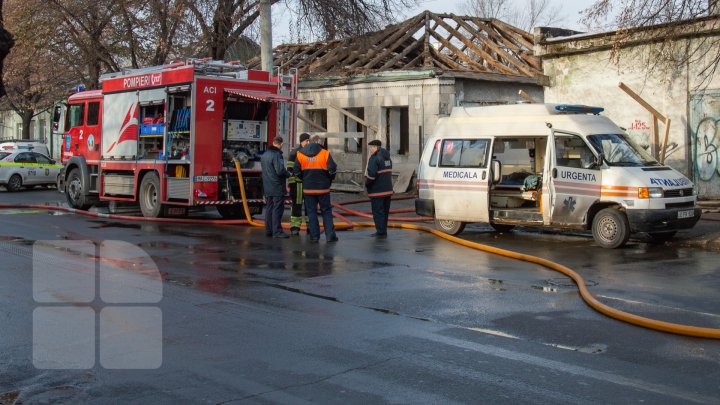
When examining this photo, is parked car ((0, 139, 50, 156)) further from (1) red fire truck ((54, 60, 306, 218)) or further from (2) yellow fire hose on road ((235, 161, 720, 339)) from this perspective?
(2) yellow fire hose on road ((235, 161, 720, 339))

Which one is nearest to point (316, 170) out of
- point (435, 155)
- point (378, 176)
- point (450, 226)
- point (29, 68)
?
point (378, 176)

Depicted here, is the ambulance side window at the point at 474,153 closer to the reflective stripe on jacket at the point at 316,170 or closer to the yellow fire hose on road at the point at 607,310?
the yellow fire hose on road at the point at 607,310

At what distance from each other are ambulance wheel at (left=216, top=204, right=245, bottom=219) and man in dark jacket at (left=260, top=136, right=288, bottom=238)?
4.22m

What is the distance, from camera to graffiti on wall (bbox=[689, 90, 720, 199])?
56.2 ft

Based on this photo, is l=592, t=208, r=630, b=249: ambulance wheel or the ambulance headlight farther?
l=592, t=208, r=630, b=249: ambulance wheel

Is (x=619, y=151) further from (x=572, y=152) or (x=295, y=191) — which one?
(x=295, y=191)

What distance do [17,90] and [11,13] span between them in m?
12.6

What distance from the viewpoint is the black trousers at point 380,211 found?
14.3 metres

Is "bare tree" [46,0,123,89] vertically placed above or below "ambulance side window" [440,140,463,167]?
above

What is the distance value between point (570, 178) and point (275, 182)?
16.3ft

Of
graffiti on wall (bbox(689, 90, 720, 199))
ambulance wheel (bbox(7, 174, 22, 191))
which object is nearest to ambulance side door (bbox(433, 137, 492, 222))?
graffiti on wall (bbox(689, 90, 720, 199))

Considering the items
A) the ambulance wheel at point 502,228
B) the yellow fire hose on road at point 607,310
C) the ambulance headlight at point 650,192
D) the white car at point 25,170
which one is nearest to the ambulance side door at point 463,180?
the ambulance wheel at point 502,228

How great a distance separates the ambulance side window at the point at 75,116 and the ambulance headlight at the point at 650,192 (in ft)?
46.3

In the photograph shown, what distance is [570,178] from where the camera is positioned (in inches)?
518
